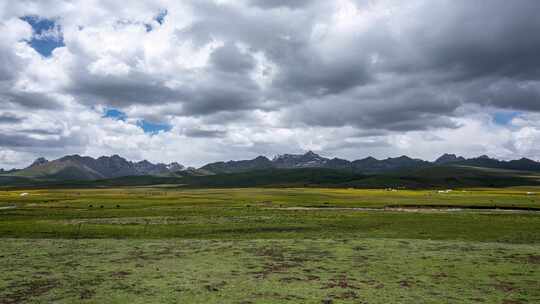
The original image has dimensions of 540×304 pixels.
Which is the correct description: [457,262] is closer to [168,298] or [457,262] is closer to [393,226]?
[168,298]

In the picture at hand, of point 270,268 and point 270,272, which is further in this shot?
point 270,268

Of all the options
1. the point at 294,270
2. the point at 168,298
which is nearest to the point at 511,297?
the point at 294,270

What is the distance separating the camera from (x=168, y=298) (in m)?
16.9

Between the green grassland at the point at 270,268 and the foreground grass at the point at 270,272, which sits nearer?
the foreground grass at the point at 270,272

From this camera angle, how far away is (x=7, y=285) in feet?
61.0

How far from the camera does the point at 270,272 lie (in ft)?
71.5

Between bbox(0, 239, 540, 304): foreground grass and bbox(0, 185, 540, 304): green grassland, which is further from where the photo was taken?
bbox(0, 185, 540, 304): green grassland

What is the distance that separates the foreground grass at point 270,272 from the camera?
17.2 meters

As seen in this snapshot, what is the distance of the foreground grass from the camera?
56.3 ft

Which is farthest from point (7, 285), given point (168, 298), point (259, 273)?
point (259, 273)

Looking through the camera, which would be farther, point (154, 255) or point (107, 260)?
point (154, 255)

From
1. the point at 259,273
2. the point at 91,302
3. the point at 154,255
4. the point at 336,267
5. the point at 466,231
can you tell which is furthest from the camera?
the point at 466,231

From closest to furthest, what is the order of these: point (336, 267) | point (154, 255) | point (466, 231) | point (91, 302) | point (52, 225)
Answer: point (91, 302), point (336, 267), point (154, 255), point (466, 231), point (52, 225)

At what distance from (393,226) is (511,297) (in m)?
30.5
